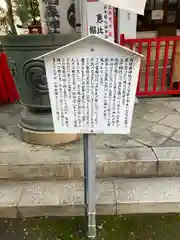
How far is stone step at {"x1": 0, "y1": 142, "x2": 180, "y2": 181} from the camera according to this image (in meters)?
3.33

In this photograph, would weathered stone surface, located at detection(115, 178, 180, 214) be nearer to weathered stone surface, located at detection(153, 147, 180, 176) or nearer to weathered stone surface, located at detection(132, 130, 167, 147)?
weathered stone surface, located at detection(153, 147, 180, 176)

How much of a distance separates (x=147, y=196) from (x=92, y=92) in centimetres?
170

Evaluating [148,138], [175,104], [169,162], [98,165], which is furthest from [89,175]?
[175,104]

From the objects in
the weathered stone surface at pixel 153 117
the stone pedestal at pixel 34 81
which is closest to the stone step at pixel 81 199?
the stone pedestal at pixel 34 81

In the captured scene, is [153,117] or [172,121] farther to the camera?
[153,117]

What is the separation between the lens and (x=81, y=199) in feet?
10.1

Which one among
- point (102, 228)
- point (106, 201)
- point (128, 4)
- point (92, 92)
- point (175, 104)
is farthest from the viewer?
point (175, 104)

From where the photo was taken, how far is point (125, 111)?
2.12 m

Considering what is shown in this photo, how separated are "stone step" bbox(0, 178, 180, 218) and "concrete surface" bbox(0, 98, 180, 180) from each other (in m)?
0.16

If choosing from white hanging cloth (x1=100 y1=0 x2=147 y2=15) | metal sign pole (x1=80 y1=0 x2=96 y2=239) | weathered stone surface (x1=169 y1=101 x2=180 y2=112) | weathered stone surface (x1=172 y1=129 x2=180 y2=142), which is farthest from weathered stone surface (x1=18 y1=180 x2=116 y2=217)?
weathered stone surface (x1=169 y1=101 x2=180 y2=112)

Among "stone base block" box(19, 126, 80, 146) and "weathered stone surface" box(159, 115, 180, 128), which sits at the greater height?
"stone base block" box(19, 126, 80, 146)

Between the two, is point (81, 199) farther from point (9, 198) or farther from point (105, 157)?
point (9, 198)

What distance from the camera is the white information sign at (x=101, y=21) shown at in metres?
2.30

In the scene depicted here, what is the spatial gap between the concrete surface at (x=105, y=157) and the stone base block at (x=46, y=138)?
0.09m
